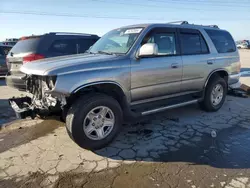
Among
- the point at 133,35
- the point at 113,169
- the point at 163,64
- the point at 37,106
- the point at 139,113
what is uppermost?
the point at 133,35

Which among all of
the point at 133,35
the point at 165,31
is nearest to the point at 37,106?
the point at 133,35

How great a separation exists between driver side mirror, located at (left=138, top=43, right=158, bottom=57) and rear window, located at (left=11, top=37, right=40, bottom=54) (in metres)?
3.08

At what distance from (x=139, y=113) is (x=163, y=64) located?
3.40 ft

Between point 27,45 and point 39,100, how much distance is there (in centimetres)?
289

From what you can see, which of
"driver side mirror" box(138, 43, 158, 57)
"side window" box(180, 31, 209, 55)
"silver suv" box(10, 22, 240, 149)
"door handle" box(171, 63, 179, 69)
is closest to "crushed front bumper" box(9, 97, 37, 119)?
"silver suv" box(10, 22, 240, 149)

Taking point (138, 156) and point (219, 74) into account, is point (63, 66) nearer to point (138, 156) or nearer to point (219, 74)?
point (138, 156)

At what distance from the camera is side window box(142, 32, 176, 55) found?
4.27 meters

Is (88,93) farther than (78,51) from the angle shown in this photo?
No

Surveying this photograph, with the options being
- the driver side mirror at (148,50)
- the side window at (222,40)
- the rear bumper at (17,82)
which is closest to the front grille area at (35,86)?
the rear bumper at (17,82)

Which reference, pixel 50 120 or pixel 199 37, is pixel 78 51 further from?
pixel 199 37

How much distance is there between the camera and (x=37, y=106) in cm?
351

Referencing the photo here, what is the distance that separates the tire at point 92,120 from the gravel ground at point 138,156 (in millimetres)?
187

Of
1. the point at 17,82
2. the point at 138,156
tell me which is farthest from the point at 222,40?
the point at 17,82

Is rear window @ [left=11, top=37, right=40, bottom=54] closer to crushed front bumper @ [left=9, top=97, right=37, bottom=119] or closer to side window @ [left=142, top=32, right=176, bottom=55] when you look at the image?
crushed front bumper @ [left=9, top=97, right=37, bottom=119]
